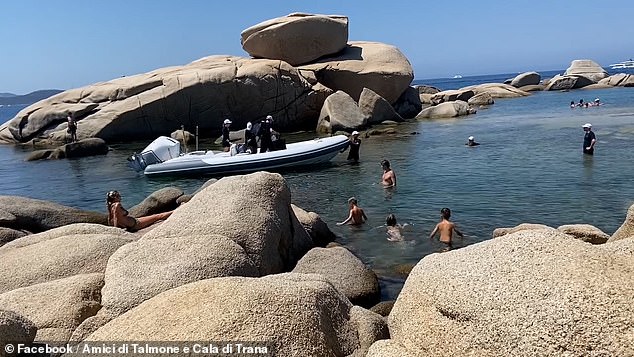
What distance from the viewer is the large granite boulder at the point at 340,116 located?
1292 inches

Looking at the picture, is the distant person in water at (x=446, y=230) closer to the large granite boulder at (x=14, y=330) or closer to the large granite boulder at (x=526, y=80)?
the large granite boulder at (x=14, y=330)

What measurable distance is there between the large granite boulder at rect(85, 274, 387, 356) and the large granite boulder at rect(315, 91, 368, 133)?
91.9 feet

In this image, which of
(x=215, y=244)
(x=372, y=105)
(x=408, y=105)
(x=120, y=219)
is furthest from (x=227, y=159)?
(x=408, y=105)

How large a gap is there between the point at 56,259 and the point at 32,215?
17.7ft

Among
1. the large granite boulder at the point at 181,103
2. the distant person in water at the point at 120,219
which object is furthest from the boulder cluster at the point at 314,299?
the large granite boulder at the point at 181,103

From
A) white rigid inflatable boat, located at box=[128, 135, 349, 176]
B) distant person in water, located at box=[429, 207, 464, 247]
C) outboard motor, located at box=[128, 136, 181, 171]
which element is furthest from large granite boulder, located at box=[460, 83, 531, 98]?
distant person in water, located at box=[429, 207, 464, 247]

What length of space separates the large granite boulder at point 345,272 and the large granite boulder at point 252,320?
8.47 feet

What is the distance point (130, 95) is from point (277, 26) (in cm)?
1091

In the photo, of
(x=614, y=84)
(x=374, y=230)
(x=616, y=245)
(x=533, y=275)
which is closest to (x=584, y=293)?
(x=533, y=275)

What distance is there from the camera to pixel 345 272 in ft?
26.1

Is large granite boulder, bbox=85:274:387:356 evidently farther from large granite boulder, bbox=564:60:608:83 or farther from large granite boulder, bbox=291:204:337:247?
large granite boulder, bbox=564:60:608:83

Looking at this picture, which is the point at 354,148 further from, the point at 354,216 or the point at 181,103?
the point at 181,103

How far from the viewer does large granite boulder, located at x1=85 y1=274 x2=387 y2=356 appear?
4.23m

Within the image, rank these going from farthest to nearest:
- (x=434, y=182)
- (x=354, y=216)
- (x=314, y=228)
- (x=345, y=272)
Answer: (x=434, y=182) → (x=354, y=216) → (x=314, y=228) → (x=345, y=272)
